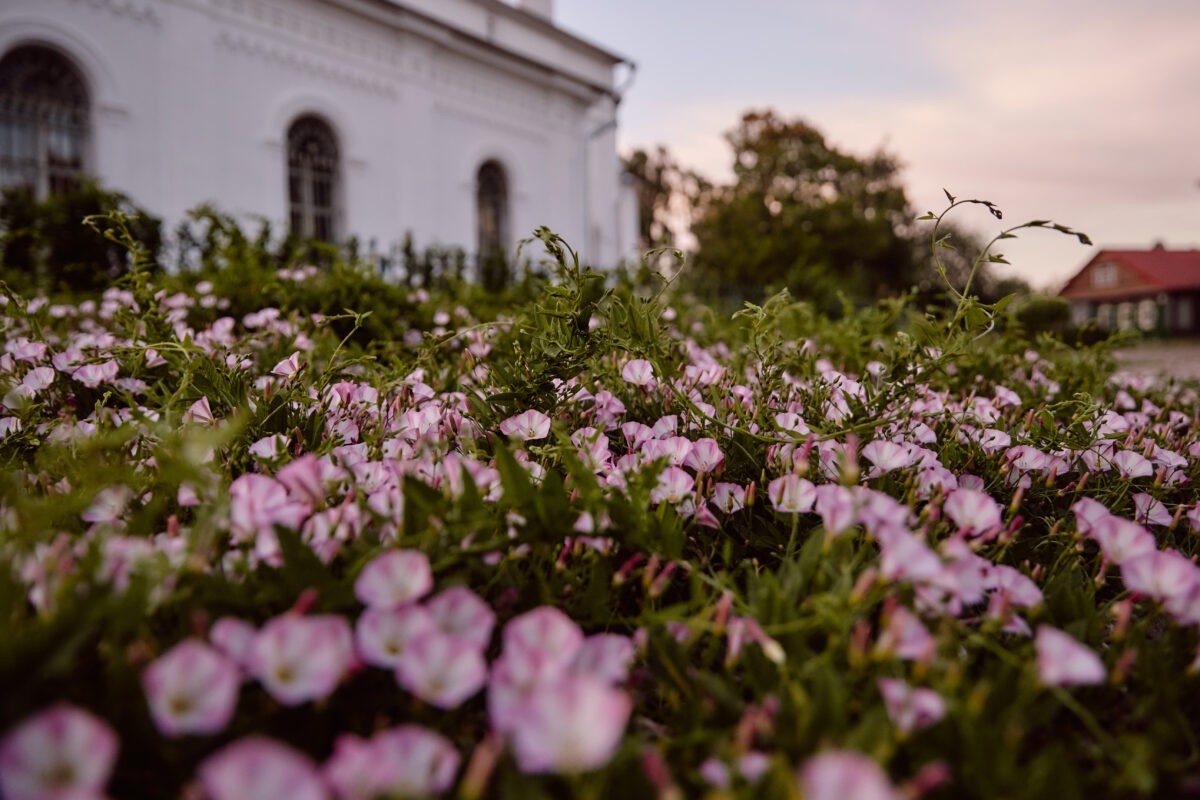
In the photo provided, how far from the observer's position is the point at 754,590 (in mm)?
756

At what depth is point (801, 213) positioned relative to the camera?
25938 mm

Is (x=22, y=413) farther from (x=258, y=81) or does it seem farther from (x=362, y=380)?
(x=258, y=81)

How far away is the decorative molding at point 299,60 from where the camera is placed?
324 inches

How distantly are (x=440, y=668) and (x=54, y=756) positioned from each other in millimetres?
239

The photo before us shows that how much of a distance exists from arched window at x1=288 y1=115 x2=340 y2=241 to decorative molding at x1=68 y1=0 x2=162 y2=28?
2.00 m

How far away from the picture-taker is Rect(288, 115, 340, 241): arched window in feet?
30.5

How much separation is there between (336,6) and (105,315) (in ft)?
28.2

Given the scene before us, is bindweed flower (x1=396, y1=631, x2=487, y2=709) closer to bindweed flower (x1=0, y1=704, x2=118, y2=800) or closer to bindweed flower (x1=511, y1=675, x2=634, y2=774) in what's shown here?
bindweed flower (x1=511, y1=675, x2=634, y2=774)

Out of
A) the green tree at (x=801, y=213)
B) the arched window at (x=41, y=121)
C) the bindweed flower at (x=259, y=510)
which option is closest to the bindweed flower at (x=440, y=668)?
the bindweed flower at (x=259, y=510)

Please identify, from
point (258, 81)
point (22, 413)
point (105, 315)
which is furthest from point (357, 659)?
point (258, 81)

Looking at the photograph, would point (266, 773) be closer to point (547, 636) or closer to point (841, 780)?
point (547, 636)

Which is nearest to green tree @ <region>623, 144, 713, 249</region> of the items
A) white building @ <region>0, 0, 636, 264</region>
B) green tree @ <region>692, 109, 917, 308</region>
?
green tree @ <region>692, 109, 917, 308</region>

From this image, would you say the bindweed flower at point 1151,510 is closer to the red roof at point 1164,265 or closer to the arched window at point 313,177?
the arched window at point 313,177

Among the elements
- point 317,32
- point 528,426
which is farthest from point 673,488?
point 317,32
